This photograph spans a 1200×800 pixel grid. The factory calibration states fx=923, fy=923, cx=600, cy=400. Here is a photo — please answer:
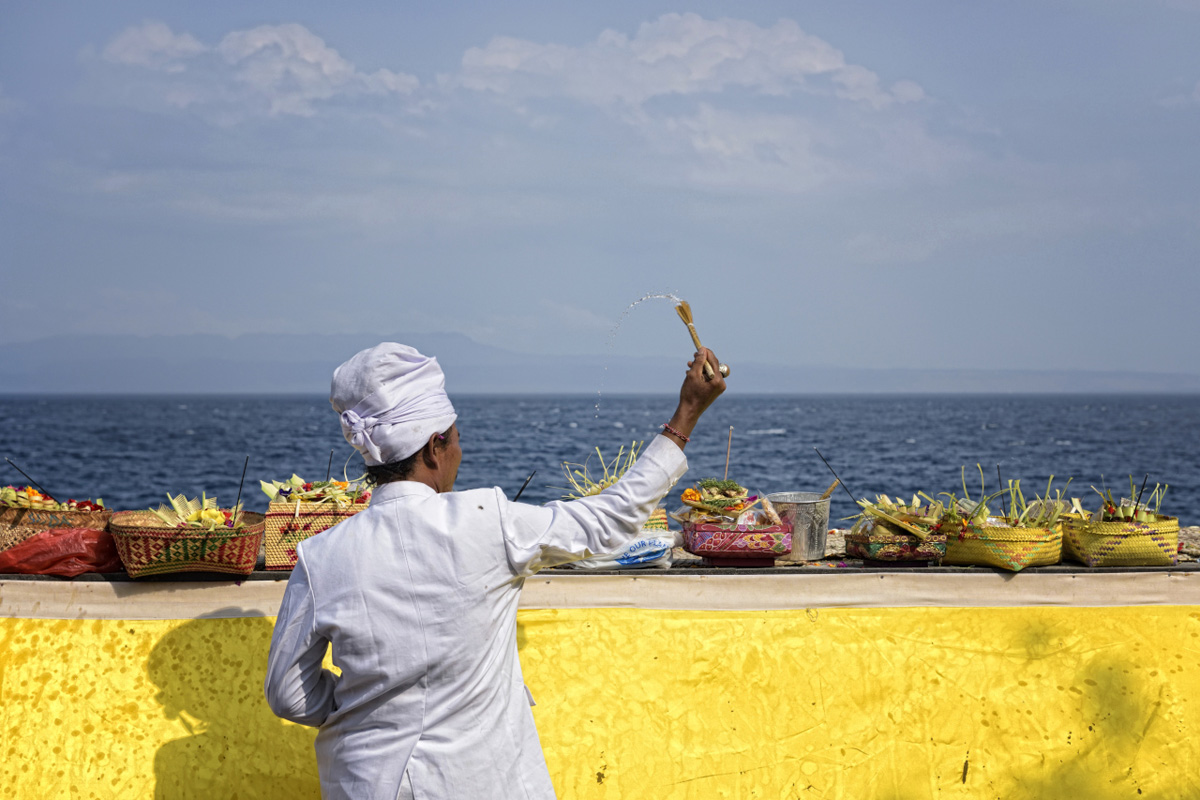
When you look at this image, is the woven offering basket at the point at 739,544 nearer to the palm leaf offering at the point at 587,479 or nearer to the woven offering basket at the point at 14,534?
the palm leaf offering at the point at 587,479

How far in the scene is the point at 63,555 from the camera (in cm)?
379

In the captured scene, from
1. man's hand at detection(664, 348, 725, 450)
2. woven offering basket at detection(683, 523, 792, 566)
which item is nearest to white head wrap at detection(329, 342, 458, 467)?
man's hand at detection(664, 348, 725, 450)

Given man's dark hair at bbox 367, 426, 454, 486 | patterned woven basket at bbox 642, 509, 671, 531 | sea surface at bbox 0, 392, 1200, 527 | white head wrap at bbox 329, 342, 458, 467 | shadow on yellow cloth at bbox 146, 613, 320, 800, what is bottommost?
sea surface at bbox 0, 392, 1200, 527

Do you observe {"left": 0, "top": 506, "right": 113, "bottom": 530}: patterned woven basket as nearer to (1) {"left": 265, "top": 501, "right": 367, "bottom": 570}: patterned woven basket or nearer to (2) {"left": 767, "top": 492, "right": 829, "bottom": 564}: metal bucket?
(1) {"left": 265, "top": 501, "right": 367, "bottom": 570}: patterned woven basket

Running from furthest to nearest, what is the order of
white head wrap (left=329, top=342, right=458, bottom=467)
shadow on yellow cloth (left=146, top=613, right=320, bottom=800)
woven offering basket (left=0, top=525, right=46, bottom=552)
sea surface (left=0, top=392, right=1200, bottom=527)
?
1. sea surface (left=0, top=392, right=1200, bottom=527)
2. woven offering basket (left=0, top=525, right=46, bottom=552)
3. shadow on yellow cloth (left=146, top=613, right=320, bottom=800)
4. white head wrap (left=329, top=342, right=458, bottom=467)

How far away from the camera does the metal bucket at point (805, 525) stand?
4.11m

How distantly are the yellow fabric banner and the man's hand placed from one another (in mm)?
1870

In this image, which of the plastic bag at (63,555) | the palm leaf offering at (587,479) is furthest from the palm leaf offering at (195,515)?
the palm leaf offering at (587,479)

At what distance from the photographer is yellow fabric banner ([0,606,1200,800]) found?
11.7 feet

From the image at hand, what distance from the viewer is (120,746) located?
3525mm

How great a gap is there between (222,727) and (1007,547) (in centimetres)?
327

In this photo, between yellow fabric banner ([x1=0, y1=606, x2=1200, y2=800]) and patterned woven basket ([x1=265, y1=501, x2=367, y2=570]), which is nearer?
yellow fabric banner ([x1=0, y1=606, x2=1200, y2=800])

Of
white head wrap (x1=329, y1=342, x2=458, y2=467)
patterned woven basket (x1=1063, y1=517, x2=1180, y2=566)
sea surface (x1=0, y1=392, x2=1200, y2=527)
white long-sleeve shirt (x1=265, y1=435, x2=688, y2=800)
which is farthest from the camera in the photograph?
sea surface (x1=0, y1=392, x2=1200, y2=527)

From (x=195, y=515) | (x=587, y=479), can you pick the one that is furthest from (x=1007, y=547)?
(x=195, y=515)
